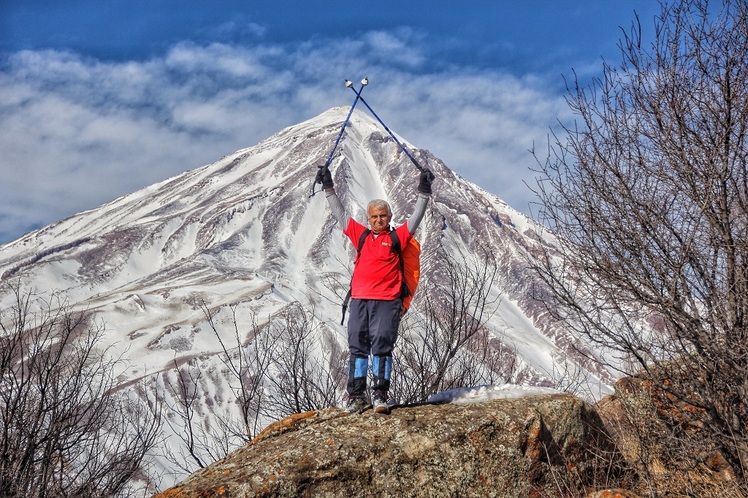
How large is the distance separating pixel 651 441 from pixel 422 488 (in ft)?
6.77

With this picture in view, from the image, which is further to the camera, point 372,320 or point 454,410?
point 372,320

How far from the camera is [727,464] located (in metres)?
Answer: 5.14

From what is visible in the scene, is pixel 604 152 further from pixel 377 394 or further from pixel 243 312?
pixel 243 312

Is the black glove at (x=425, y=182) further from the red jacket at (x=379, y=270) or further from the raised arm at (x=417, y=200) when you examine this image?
the red jacket at (x=379, y=270)

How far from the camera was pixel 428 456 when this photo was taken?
4.74 metres

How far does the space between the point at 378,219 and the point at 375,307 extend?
2.91 ft

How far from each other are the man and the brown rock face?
44 centimetres

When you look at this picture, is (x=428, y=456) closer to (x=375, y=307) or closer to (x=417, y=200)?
(x=375, y=307)

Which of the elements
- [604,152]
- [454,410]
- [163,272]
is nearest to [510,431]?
[454,410]

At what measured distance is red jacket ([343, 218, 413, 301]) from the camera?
19.1 ft

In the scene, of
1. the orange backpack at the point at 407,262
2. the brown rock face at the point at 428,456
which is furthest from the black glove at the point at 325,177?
the brown rock face at the point at 428,456

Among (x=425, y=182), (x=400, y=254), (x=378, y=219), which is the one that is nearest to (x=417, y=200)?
(x=425, y=182)

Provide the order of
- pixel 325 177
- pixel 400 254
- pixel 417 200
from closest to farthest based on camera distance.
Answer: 1. pixel 400 254
2. pixel 417 200
3. pixel 325 177

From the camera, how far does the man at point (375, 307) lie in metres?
5.68
